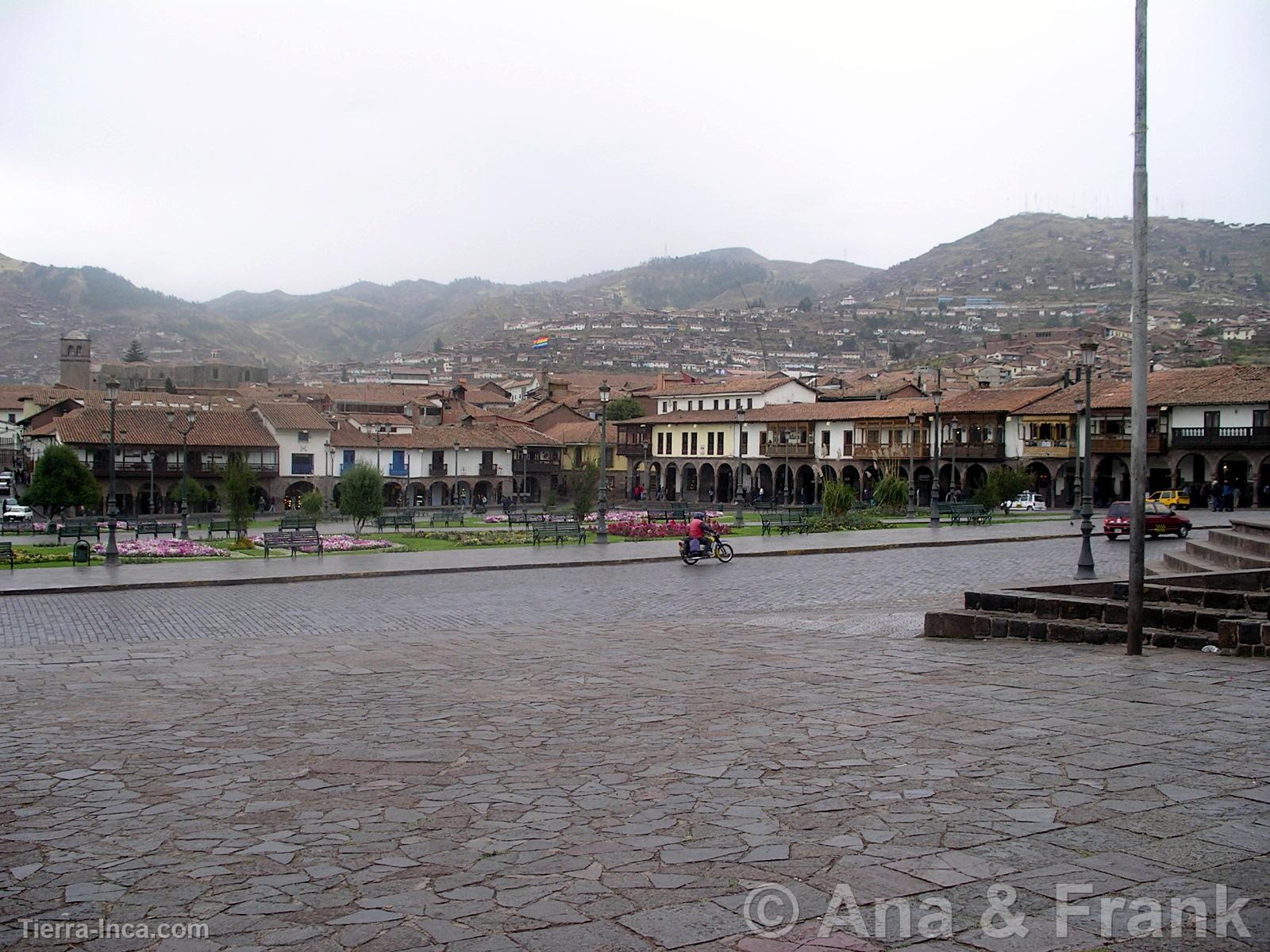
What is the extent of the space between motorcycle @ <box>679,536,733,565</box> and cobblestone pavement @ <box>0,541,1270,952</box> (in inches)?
455

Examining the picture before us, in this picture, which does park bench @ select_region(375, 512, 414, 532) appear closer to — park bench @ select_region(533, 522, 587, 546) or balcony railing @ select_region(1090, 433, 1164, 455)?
park bench @ select_region(533, 522, 587, 546)

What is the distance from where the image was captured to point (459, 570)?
22.0m

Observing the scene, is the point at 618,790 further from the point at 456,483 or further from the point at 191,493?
the point at 456,483

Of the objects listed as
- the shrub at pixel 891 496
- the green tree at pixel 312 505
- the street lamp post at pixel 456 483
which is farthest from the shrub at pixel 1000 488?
the street lamp post at pixel 456 483

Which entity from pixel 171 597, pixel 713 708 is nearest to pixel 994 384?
pixel 171 597

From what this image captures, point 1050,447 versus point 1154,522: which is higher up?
point 1050,447

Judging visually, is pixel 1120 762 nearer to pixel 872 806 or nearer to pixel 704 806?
pixel 872 806

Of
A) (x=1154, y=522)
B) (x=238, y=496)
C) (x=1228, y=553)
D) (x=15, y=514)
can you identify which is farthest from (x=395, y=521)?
(x=1228, y=553)

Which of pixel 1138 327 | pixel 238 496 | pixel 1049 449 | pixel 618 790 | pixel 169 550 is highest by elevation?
pixel 1138 327

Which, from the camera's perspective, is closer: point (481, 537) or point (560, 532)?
point (560, 532)

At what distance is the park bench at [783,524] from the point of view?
31.2m

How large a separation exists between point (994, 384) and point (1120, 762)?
3103 inches

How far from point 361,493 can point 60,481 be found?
59.5 feet

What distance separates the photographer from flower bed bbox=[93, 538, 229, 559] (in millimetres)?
26281
